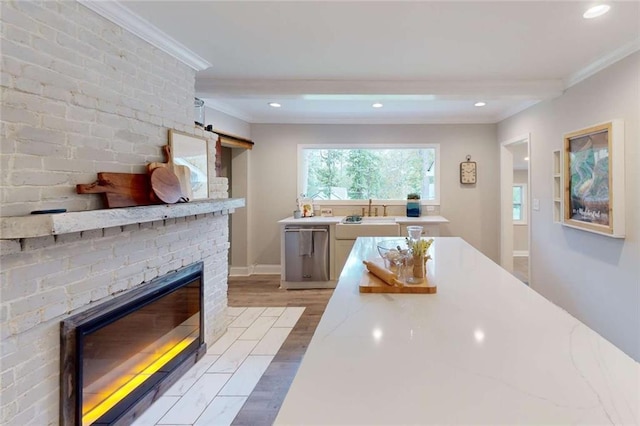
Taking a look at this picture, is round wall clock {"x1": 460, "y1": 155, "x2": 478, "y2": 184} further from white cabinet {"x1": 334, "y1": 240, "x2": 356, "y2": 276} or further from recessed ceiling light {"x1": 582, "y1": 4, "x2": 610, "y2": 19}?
recessed ceiling light {"x1": 582, "y1": 4, "x2": 610, "y2": 19}

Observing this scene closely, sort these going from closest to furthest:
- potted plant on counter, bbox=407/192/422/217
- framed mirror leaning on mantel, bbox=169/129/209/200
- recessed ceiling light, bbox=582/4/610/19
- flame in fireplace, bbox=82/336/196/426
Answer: flame in fireplace, bbox=82/336/196/426, recessed ceiling light, bbox=582/4/610/19, framed mirror leaning on mantel, bbox=169/129/209/200, potted plant on counter, bbox=407/192/422/217

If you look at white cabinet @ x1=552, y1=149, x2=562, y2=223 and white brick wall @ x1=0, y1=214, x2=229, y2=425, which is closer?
white brick wall @ x1=0, y1=214, x2=229, y2=425

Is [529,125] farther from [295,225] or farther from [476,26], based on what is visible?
[295,225]

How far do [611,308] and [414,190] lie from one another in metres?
2.89

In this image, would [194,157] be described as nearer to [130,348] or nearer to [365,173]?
[130,348]

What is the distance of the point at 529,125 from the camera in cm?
381

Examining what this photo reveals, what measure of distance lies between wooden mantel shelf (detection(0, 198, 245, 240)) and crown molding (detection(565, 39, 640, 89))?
3396 millimetres

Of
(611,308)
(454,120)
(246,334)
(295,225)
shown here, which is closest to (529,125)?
(454,120)

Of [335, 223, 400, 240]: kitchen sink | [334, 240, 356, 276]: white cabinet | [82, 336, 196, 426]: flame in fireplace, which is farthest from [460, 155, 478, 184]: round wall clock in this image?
[82, 336, 196, 426]: flame in fireplace

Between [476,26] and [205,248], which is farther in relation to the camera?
[205,248]

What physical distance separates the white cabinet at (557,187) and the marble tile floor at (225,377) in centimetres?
298

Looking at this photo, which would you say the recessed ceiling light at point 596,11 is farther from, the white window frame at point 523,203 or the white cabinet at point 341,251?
the white window frame at point 523,203

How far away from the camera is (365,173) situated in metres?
5.07

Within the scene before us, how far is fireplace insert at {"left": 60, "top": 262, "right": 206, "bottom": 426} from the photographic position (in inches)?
60.2
